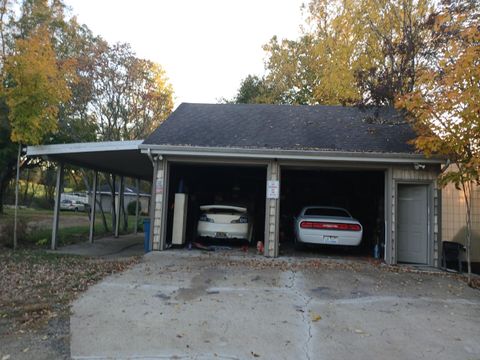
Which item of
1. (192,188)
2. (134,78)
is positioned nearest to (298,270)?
(192,188)

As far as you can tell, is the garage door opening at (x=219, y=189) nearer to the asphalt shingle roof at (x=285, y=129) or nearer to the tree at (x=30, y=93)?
the asphalt shingle roof at (x=285, y=129)

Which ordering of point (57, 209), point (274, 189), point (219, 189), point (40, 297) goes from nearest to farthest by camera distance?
point (40, 297), point (274, 189), point (57, 209), point (219, 189)

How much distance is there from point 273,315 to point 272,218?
4.76m

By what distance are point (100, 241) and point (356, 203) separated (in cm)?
1019

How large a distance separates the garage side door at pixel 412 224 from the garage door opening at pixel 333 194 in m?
2.79

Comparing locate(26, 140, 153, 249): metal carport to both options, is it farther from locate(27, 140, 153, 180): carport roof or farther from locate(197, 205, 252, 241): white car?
locate(197, 205, 252, 241): white car

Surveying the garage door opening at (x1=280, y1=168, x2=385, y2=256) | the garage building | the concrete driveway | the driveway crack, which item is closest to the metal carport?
the garage building

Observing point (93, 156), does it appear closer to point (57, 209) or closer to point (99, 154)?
point (99, 154)

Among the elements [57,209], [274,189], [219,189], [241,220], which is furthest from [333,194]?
[57,209]

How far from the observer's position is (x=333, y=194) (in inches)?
656

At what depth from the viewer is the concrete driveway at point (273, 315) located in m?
4.70

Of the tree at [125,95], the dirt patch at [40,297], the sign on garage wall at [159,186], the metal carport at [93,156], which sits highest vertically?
the tree at [125,95]

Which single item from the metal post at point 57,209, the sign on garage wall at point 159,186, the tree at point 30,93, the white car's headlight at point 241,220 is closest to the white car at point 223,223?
the white car's headlight at point 241,220

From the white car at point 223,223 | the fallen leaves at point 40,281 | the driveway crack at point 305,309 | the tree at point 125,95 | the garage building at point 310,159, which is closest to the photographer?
the driveway crack at point 305,309
